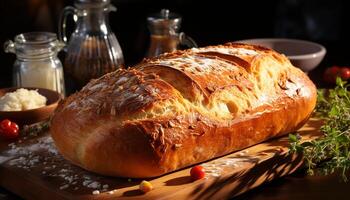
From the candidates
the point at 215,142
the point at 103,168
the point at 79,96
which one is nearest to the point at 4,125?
the point at 79,96

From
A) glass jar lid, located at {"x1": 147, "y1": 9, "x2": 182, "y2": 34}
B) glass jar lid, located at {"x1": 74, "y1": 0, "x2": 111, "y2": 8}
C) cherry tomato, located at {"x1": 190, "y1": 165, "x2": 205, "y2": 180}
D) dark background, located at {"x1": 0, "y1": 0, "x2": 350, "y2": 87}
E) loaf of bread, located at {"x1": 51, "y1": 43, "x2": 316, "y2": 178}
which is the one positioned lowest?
dark background, located at {"x1": 0, "y1": 0, "x2": 350, "y2": 87}

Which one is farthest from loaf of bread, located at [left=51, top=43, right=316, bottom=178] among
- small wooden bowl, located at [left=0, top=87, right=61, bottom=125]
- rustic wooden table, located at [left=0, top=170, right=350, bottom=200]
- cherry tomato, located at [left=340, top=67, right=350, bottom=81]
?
cherry tomato, located at [left=340, top=67, right=350, bottom=81]

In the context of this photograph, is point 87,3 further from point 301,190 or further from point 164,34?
point 301,190

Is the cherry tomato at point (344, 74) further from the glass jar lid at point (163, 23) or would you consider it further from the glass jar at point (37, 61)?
the glass jar at point (37, 61)

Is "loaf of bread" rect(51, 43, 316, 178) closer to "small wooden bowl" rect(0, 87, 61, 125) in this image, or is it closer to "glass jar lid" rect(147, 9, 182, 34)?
"small wooden bowl" rect(0, 87, 61, 125)

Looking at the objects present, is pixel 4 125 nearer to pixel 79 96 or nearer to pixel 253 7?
pixel 79 96
